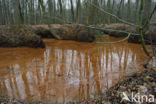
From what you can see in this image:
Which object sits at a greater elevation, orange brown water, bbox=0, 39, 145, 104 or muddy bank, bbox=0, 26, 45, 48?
muddy bank, bbox=0, 26, 45, 48

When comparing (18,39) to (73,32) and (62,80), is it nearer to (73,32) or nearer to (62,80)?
(73,32)

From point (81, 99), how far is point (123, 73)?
4.56 ft

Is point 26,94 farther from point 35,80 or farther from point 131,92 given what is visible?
point 131,92

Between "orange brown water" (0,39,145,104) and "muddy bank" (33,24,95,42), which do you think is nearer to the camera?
"orange brown water" (0,39,145,104)

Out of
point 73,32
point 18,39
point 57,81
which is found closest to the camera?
point 57,81

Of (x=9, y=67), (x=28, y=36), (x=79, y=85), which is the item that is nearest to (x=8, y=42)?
(x=28, y=36)

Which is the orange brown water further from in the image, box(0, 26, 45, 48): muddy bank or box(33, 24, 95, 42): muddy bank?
box(33, 24, 95, 42): muddy bank

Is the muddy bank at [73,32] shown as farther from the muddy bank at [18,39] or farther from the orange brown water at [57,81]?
the orange brown water at [57,81]


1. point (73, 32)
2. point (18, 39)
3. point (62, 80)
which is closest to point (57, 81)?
point (62, 80)

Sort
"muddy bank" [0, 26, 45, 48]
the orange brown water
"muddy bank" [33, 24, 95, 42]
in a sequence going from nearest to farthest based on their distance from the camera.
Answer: the orange brown water → "muddy bank" [0, 26, 45, 48] → "muddy bank" [33, 24, 95, 42]

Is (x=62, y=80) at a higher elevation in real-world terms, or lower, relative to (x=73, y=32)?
lower

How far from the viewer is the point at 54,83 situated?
2443mm

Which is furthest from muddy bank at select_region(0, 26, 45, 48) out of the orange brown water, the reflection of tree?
the reflection of tree

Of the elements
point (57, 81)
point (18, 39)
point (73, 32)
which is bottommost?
point (57, 81)
